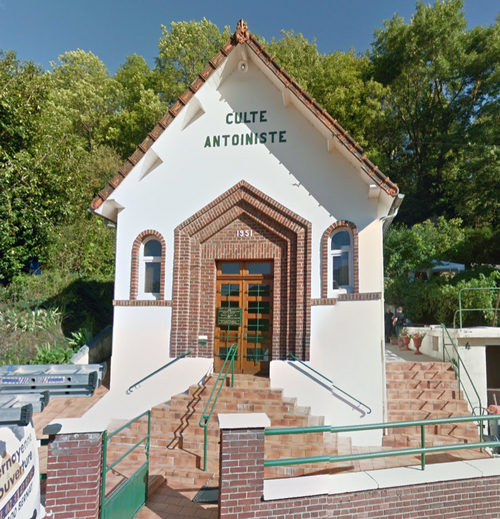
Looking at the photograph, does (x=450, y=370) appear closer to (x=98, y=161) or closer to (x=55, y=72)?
(x=98, y=161)

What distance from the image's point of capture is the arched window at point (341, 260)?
9.16 metres

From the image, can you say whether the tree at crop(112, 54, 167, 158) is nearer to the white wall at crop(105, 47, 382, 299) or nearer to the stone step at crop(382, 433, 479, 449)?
the white wall at crop(105, 47, 382, 299)

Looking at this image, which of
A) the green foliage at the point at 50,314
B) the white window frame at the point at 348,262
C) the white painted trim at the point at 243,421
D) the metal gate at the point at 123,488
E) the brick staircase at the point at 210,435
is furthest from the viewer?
the green foliage at the point at 50,314

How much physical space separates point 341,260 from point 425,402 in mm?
3510

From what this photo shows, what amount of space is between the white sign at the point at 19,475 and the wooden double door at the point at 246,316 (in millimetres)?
5856

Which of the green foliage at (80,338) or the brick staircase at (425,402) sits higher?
the green foliage at (80,338)

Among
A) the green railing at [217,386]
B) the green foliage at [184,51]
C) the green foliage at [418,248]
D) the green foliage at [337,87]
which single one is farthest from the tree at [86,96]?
the green railing at [217,386]

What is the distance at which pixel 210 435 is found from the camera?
25.7 ft

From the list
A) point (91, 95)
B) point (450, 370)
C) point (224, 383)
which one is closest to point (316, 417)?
point (224, 383)

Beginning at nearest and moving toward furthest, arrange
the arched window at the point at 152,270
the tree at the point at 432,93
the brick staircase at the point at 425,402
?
the brick staircase at the point at 425,402 < the arched window at the point at 152,270 < the tree at the point at 432,93

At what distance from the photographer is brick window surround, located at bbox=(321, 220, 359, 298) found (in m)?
8.92

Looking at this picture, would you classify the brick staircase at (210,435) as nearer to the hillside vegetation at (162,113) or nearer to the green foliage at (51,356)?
the green foliage at (51,356)

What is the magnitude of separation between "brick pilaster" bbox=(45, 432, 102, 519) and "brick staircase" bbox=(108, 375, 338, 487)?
259 centimetres

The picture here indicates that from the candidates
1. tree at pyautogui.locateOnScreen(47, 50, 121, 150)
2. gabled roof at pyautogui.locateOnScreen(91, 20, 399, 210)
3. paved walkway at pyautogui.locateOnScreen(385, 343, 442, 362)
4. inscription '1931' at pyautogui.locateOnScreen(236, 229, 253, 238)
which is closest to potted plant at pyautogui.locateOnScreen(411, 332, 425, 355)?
paved walkway at pyautogui.locateOnScreen(385, 343, 442, 362)
